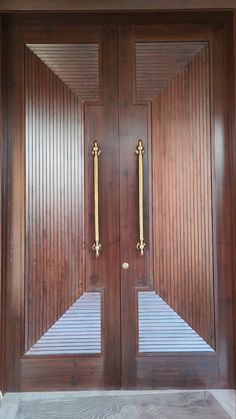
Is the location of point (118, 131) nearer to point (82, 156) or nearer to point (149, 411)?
point (82, 156)

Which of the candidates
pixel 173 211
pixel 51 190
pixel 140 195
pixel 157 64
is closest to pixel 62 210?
pixel 51 190

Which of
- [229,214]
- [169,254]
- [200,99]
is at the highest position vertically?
[200,99]

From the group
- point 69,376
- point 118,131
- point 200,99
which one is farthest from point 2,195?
point 200,99

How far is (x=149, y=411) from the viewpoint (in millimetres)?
1918

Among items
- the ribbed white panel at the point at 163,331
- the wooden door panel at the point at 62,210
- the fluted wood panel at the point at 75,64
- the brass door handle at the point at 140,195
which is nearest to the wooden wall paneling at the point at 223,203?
the ribbed white panel at the point at 163,331

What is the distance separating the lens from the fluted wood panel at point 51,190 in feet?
7.25

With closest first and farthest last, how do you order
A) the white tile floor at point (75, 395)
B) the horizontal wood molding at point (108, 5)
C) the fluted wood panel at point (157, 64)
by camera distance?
the white tile floor at point (75, 395), the horizontal wood molding at point (108, 5), the fluted wood panel at point (157, 64)

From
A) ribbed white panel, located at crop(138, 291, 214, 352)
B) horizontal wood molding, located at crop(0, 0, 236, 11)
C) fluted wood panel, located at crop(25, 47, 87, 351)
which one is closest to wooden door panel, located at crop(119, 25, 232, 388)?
ribbed white panel, located at crop(138, 291, 214, 352)

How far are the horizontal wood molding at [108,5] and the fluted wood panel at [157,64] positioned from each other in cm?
20

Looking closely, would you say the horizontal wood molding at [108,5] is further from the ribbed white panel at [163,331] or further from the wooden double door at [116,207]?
the ribbed white panel at [163,331]

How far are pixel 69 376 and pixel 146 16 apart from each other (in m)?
2.18

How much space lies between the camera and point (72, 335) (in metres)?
2.19

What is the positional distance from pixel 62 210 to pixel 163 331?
0.93 meters

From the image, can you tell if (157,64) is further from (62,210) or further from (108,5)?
(62,210)
